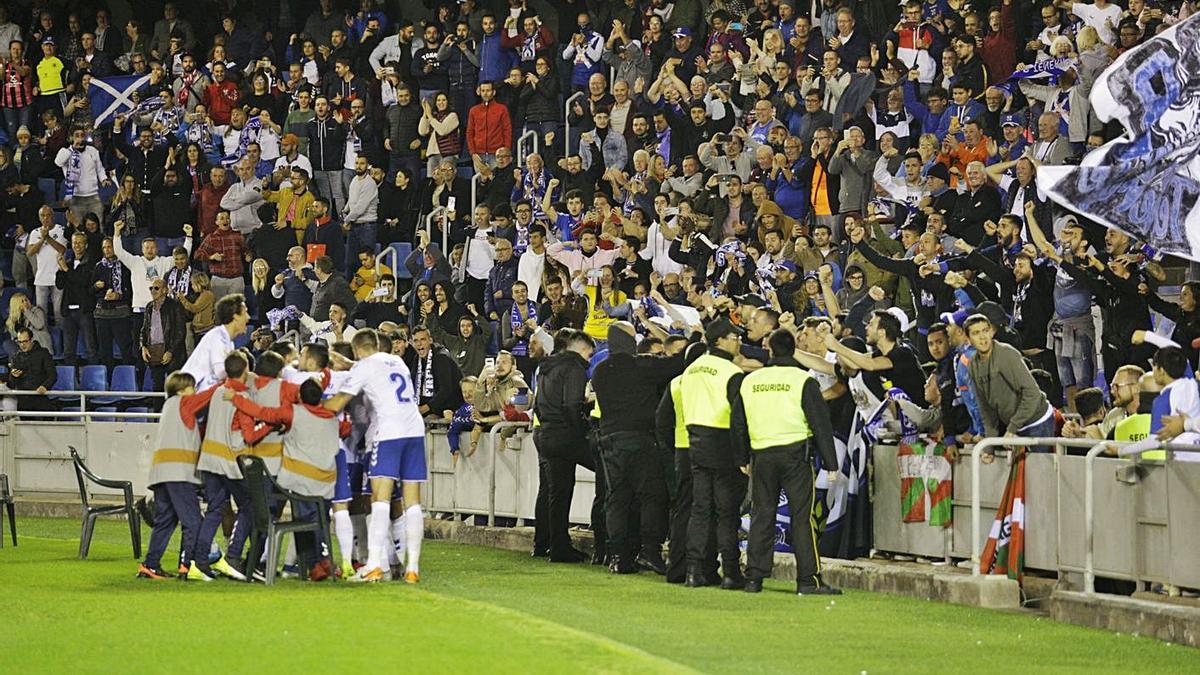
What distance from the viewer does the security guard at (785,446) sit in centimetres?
1380

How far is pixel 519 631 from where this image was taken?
37.3ft

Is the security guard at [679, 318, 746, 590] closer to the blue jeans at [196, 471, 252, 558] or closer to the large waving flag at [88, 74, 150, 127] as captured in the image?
the blue jeans at [196, 471, 252, 558]

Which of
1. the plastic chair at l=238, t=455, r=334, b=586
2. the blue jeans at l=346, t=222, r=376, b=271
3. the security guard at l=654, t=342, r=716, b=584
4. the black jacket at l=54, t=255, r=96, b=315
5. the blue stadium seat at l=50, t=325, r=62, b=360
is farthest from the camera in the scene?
the blue stadium seat at l=50, t=325, r=62, b=360

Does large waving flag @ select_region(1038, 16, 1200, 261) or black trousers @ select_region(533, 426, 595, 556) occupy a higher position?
large waving flag @ select_region(1038, 16, 1200, 261)

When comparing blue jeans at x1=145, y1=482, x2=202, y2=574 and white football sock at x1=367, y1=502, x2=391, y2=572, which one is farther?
blue jeans at x1=145, y1=482, x2=202, y2=574

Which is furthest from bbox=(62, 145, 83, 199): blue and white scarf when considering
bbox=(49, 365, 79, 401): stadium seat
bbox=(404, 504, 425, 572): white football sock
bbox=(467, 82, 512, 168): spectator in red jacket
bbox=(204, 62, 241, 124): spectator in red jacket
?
bbox=(404, 504, 425, 572): white football sock

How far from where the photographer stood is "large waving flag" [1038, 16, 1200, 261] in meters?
11.0

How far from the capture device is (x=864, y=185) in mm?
20938

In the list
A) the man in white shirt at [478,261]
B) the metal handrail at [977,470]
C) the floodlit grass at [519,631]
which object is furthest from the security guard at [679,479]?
the man in white shirt at [478,261]

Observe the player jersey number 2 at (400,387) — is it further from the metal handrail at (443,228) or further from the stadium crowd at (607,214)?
the metal handrail at (443,228)

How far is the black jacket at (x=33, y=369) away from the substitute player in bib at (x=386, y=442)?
12.0 m

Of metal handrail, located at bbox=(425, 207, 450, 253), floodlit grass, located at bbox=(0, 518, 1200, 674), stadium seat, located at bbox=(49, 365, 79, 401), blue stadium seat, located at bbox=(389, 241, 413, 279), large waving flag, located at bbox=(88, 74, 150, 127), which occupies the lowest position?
floodlit grass, located at bbox=(0, 518, 1200, 674)

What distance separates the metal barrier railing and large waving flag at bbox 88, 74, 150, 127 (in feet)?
26.2

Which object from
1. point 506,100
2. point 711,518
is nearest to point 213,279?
point 506,100
